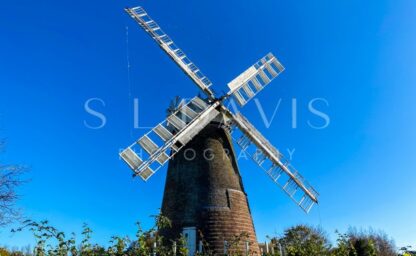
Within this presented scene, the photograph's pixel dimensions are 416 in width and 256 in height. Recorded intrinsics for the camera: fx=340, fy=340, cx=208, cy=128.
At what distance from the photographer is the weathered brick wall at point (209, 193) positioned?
13.4 metres

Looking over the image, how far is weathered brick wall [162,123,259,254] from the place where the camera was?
43.9 feet

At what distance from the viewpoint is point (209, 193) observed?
14.0 meters

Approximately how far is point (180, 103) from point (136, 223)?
10032 mm

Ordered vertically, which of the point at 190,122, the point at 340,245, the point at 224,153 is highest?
the point at 190,122

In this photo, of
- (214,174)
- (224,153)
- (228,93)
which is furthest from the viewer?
(228,93)

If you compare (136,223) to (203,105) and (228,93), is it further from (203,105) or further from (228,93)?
(228,93)

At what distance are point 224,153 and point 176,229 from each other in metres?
3.99

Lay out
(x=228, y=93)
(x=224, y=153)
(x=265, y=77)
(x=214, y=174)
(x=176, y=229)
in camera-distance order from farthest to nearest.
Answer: (x=265, y=77), (x=228, y=93), (x=224, y=153), (x=214, y=174), (x=176, y=229)

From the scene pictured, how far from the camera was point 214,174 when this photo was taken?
47.4ft

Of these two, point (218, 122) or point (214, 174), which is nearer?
point (214, 174)

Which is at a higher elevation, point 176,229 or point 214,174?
point 214,174

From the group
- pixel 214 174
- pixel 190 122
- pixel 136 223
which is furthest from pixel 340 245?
pixel 190 122

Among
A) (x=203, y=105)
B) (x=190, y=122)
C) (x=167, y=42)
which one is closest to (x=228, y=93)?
(x=203, y=105)

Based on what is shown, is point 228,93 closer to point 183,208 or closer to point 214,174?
point 214,174
